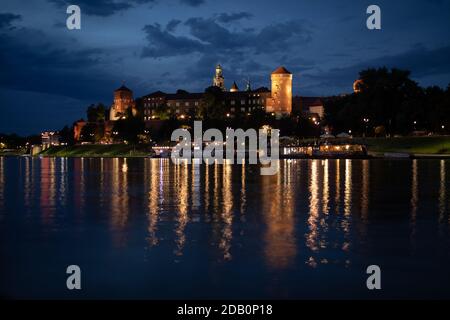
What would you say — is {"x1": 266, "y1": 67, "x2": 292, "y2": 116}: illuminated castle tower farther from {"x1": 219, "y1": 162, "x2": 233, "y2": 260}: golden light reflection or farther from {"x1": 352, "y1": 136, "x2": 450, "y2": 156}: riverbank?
{"x1": 219, "y1": 162, "x2": 233, "y2": 260}: golden light reflection

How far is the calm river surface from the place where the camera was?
10039mm

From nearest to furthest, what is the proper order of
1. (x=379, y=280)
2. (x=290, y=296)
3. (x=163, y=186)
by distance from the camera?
1. (x=290, y=296)
2. (x=379, y=280)
3. (x=163, y=186)

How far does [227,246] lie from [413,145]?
6993 centimetres

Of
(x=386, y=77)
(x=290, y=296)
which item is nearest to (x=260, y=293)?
(x=290, y=296)

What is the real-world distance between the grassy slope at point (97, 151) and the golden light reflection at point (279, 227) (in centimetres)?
9105

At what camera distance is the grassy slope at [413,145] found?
73938 mm

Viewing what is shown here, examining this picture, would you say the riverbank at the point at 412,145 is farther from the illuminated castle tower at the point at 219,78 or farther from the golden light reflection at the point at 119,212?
the illuminated castle tower at the point at 219,78

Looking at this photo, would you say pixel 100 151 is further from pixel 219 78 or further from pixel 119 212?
pixel 119 212

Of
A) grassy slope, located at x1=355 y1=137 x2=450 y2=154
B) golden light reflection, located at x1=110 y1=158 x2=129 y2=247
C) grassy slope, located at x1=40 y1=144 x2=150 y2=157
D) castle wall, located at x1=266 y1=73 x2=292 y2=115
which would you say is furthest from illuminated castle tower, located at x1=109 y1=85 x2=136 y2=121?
golden light reflection, located at x1=110 y1=158 x2=129 y2=247

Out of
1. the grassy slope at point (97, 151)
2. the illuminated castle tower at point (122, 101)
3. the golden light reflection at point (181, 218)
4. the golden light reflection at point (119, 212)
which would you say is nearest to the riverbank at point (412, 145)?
the grassy slope at point (97, 151)

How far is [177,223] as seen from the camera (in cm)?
Answer: 1669

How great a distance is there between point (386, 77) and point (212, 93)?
164ft

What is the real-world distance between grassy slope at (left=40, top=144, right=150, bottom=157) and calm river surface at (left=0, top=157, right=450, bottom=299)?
309ft
